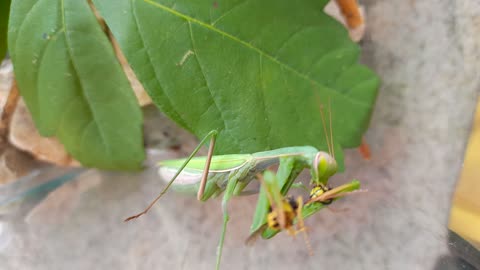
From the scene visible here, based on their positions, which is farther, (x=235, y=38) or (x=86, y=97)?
(x=86, y=97)

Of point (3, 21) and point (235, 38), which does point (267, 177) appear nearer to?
point (235, 38)

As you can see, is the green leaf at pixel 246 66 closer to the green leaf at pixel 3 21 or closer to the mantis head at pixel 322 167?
the mantis head at pixel 322 167

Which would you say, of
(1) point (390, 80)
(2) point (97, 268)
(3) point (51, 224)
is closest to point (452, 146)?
(1) point (390, 80)

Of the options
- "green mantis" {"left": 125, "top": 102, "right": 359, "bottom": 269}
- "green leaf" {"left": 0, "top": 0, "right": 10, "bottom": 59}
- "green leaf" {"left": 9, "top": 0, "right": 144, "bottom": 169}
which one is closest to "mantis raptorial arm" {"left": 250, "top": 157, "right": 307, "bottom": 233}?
"green mantis" {"left": 125, "top": 102, "right": 359, "bottom": 269}

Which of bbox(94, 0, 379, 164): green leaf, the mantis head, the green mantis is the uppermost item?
bbox(94, 0, 379, 164): green leaf

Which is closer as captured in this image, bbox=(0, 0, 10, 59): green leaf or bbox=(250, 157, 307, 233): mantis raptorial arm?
bbox=(250, 157, 307, 233): mantis raptorial arm

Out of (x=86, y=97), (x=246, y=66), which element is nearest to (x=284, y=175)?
(x=246, y=66)

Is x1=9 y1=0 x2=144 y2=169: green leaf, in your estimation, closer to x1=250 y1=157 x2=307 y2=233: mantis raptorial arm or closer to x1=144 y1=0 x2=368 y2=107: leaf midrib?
x1=144 y1=0 x2=368 y2=107: leaf midrib

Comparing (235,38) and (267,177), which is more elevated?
(235,38)
